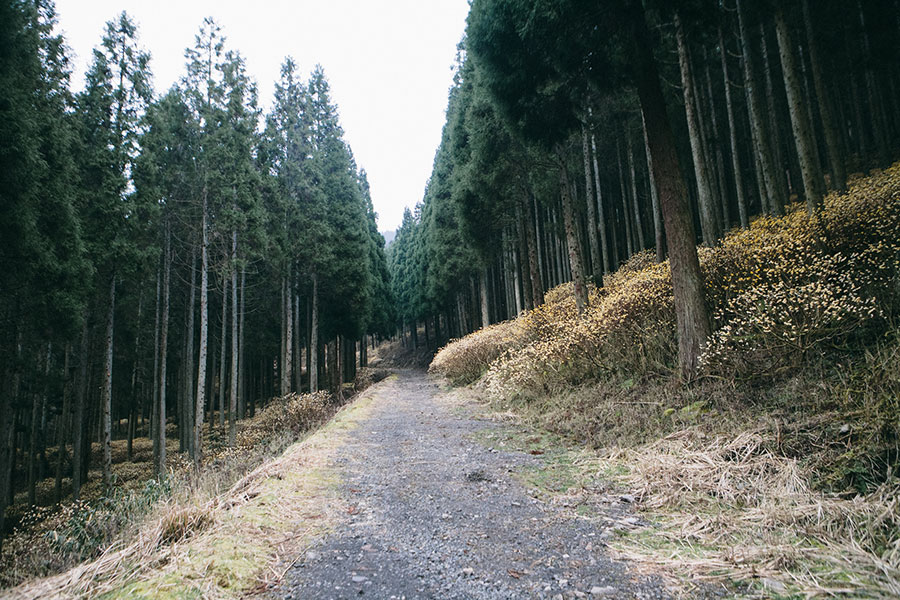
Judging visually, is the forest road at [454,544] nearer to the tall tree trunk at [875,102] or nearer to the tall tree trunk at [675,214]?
the tall tree trunk at [675,214]

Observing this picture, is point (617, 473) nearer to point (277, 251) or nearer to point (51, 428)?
point (277, 251)

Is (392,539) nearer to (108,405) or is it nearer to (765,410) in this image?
(765,410)

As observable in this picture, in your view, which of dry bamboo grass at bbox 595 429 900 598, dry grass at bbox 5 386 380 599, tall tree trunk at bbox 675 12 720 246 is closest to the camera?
dry bamboo grass at bbox 595 429 900 598

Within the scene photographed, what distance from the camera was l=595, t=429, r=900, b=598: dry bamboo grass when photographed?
5.23 feet

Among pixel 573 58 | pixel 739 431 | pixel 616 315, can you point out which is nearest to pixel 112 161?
pixel 573 58

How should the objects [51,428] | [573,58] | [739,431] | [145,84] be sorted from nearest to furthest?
[739,431], [573,58], [145,84], [51,428]

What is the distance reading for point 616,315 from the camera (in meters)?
6.03

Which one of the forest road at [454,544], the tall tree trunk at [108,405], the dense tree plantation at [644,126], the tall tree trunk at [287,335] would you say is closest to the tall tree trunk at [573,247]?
the dense tree plantation at [644,126]

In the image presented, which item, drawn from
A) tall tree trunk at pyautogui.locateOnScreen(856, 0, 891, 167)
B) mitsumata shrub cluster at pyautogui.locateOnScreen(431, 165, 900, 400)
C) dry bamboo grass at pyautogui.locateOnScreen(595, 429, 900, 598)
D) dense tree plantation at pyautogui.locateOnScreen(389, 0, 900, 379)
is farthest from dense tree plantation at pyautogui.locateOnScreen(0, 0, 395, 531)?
tall tree trunk at pyautogui.locateOnScreen(856, 0, 891, 167)

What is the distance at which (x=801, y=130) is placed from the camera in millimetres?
7406

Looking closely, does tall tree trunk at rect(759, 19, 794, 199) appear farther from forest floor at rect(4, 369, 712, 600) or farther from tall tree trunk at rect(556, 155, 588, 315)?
forest floor at rect(4, 369, 712, 600)

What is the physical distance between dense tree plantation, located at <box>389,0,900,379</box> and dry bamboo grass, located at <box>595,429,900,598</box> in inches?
84.1

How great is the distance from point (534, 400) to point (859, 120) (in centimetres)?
2126

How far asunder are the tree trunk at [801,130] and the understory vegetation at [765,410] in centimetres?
115
